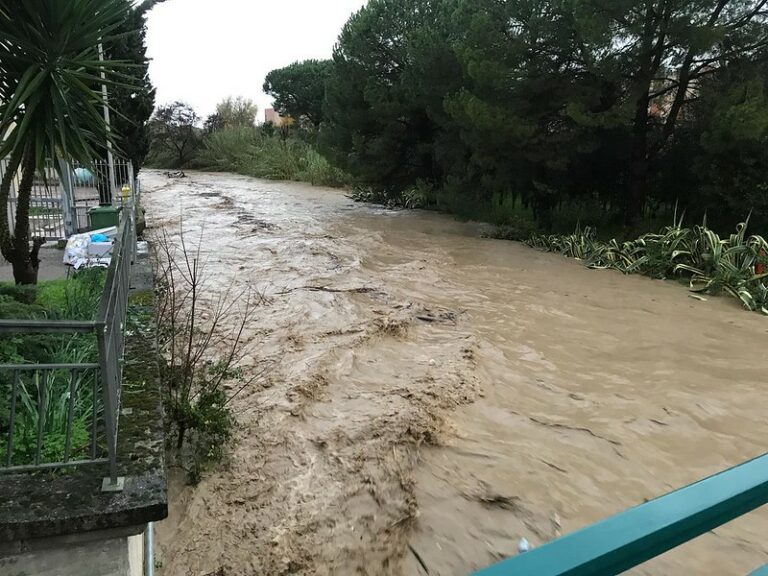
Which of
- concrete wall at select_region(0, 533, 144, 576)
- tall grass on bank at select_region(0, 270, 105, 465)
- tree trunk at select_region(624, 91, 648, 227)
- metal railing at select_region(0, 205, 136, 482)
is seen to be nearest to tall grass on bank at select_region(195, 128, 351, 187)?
tree trunk at select_region(624, 91, 648, 227)

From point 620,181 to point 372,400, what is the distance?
8.49m

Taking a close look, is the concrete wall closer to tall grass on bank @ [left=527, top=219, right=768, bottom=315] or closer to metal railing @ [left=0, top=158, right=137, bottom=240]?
metal railing @ [left=0, top=158, right=137, bottom=240]

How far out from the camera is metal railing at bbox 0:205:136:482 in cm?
201

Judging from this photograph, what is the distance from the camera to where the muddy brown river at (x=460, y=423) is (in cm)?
270

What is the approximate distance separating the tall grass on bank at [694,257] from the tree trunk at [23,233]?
23.5 ft

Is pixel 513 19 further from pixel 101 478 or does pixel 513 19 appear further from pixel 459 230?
pixel 101 478

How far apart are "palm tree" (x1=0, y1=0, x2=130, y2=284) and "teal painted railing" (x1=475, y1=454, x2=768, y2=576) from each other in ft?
13.2

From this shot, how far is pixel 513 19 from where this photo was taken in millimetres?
9906

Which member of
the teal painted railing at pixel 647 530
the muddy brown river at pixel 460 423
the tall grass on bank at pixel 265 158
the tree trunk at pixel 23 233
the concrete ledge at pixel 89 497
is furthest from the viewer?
the tall grass on bank at pixel 265 158

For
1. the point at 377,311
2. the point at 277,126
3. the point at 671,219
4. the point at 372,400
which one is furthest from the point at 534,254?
the point at 277,126

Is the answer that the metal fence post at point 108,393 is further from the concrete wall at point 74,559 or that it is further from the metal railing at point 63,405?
the concrete wall at point 74,559

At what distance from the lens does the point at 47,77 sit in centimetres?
387

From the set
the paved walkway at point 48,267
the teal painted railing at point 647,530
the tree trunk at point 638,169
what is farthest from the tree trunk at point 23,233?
the tree trunk at point 638,169

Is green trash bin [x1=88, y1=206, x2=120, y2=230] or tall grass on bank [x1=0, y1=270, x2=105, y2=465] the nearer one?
tall grass on bank [x1=0, y1=270, x2=105, y2=465]
